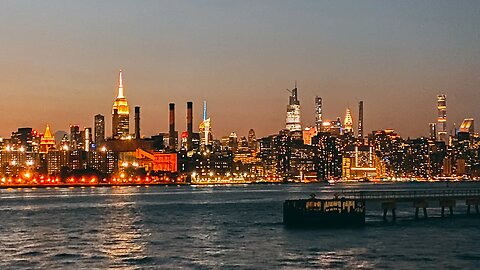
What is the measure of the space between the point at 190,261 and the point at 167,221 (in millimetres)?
44124

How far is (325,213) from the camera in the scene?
255 ft

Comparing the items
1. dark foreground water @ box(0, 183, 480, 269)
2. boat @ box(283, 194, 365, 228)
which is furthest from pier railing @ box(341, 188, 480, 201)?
boat @ box(283, 194, 365, 228)

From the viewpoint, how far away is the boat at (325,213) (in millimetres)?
77688

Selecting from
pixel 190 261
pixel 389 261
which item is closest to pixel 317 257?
pixel 389 261

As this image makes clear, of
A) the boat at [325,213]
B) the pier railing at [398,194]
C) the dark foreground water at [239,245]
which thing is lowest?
the dark foreground water at [239,245]

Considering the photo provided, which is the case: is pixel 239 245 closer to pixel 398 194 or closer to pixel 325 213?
pixel 325 213

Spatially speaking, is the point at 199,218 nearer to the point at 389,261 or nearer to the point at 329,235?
the point at 329,235

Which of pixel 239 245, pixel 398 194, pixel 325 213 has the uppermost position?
pixel 398 194

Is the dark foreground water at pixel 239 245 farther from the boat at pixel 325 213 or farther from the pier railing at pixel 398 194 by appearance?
the pier railing at pixel 398 194

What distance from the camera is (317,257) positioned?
5697 centimetres

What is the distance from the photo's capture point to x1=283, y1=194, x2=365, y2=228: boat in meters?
77.7

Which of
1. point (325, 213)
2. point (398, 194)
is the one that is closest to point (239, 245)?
point (325, 213)

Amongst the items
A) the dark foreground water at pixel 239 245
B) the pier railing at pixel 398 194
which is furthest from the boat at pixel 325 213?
the pier railing at pixel 398 194

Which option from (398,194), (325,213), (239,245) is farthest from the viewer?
(398,194)
